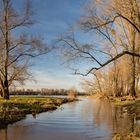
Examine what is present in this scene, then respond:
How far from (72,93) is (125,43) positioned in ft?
145

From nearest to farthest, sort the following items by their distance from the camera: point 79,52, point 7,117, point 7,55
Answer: point 7,117
point 79,52
point 7,55

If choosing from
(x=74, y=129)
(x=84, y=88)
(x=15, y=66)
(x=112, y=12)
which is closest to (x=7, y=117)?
(x=74, y=129)

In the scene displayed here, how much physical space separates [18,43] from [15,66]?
10141 millimetres

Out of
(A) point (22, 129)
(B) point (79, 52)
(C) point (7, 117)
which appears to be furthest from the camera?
(B) point (79, 52)

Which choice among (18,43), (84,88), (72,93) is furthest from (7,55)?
(84,88)

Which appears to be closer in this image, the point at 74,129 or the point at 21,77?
the point at 74,129

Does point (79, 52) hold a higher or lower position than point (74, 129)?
higher

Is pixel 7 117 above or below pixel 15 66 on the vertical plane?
below

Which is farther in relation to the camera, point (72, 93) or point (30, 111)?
point (72, 93)

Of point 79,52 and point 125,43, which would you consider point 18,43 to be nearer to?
point 79,52

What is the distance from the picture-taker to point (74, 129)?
18.5 m

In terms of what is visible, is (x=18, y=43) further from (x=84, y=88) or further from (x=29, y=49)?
(x=84, y=88)

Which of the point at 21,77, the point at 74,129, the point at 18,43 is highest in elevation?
the point at 18,43

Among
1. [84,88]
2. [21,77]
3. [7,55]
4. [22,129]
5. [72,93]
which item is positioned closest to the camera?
[22,129]
